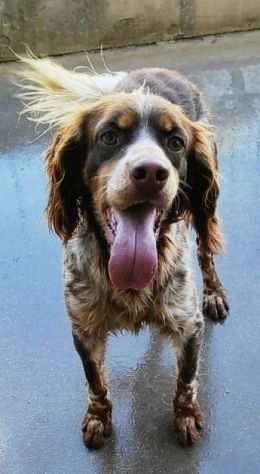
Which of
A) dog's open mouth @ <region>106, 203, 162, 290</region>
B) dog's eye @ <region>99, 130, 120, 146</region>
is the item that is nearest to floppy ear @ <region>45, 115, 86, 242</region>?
dog's eye @ <region>99, 130, 120, 146</region>

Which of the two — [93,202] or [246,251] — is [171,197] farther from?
[246,251]

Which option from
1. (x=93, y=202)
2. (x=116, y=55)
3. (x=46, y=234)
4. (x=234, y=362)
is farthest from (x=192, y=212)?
(x=116, y=55)

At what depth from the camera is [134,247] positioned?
2.09 metres

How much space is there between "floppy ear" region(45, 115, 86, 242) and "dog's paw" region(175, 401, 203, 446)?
2.79ft

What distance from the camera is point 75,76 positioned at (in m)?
3.27

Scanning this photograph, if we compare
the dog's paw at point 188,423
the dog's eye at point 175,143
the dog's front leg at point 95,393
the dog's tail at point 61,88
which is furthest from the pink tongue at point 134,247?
the dog's tail at point 61,88

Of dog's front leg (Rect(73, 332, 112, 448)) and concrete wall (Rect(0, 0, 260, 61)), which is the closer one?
dog's front leg (Rect(73, 332, 112, 448))

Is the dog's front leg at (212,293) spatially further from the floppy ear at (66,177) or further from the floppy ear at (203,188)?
the floppy ear at (66,177)

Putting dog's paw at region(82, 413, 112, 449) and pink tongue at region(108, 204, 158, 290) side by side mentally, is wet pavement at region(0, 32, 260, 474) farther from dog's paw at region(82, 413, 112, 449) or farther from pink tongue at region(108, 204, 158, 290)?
pink tongue at region(108, 204, 158, 290)

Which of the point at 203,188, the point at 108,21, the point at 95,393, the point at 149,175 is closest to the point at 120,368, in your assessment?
the point at 95,393

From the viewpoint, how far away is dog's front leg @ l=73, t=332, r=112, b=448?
2.57 metres

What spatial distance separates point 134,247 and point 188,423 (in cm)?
90

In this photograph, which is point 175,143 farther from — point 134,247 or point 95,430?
point 95,430

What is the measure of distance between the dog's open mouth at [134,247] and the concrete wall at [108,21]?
3924 mm
